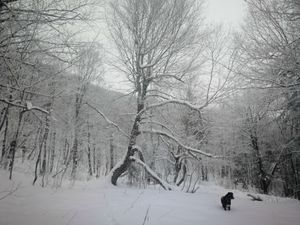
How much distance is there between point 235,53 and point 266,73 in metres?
1.33

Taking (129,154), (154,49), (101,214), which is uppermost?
(154,49)

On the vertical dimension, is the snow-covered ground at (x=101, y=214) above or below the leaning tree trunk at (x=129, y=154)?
below

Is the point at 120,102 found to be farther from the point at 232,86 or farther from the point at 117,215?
the point at 117,215

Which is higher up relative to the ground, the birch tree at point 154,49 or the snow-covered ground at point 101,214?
the birch tree at point 154,49

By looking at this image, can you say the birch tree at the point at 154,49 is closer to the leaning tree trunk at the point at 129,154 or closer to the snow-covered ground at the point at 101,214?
the leaning tree trunk at the point at 129,154

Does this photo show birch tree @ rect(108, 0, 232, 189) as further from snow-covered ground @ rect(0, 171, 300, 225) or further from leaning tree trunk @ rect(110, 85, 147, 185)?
snow-covered ground @ rect(0, 171, 300, 225)

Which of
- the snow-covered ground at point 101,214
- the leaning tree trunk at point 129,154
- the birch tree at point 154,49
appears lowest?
the snow-covered ground at point 101,214

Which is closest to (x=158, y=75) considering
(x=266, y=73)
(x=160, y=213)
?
(x=266, y=73)

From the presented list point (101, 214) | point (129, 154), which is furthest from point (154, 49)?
point (101, 214)

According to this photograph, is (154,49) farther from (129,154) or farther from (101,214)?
(101,214)

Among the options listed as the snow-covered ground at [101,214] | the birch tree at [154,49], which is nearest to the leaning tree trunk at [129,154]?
the birch tree at [154,49]

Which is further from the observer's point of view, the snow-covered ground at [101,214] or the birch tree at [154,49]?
the birch tree at [154,49]

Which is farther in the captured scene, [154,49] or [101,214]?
[154,49]

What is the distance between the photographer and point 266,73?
20.7ft
